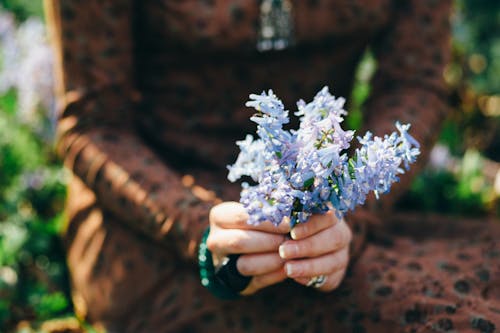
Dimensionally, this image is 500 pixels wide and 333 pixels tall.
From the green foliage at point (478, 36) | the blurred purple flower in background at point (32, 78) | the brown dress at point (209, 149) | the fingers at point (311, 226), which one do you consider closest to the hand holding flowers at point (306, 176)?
the fingers at point (311, 226)

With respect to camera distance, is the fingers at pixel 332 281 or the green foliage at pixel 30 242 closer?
the fingers at pixel 332 281

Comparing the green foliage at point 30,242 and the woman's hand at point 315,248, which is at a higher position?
the green foliage at point 30,242

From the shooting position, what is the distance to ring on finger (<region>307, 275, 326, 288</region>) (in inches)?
38.6

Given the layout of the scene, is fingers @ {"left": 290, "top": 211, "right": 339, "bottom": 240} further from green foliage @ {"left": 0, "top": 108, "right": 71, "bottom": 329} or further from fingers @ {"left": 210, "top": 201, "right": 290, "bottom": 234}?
green foliage @ {"left": 0, "top": 108, "right": 71, "bottom": 329}

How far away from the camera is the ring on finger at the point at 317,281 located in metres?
0.98

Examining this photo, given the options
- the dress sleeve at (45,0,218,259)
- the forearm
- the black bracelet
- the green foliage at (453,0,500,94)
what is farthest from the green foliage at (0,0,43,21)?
the black bracelet

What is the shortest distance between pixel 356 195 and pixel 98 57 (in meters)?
0.77

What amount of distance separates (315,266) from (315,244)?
0.13ft

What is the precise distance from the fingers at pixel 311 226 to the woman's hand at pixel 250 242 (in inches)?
1.0

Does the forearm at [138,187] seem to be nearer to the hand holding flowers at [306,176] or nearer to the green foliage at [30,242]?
the hand holding flowers at [306,176]

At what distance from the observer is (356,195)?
31.1 inches

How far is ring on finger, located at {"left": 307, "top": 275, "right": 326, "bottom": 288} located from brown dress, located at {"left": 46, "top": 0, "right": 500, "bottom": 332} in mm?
103

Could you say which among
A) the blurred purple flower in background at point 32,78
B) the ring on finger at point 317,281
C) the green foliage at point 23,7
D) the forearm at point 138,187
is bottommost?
the ring on finger at point 317,281

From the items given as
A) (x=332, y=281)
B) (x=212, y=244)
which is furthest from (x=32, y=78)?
(x=332, y=281)
